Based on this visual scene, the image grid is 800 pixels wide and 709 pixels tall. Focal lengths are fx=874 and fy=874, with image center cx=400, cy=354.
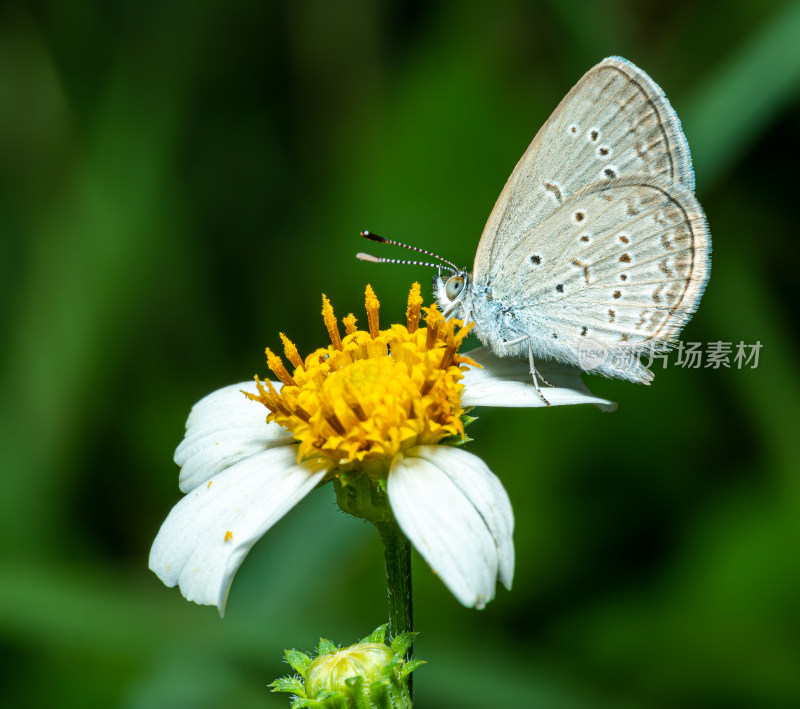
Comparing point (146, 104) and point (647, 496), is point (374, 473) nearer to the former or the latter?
point (647, 496)

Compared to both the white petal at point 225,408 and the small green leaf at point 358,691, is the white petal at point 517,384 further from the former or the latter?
the small green leaf at point 358,691

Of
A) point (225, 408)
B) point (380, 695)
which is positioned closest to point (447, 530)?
point (380, 695)

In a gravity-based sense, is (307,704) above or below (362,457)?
below

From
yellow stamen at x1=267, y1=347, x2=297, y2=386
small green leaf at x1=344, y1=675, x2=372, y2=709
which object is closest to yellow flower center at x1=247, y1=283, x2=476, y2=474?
yellow stamen at x1=267, y1=347, x2=297, y2=386

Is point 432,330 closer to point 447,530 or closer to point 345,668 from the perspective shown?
point 447,530

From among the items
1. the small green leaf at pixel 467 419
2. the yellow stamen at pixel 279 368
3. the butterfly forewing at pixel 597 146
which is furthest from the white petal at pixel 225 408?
the butterfly forewing at pixel 597 146

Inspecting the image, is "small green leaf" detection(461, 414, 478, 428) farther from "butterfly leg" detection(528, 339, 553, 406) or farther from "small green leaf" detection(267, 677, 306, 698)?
"small green leaf" detection(267, 677, 306, 698)
